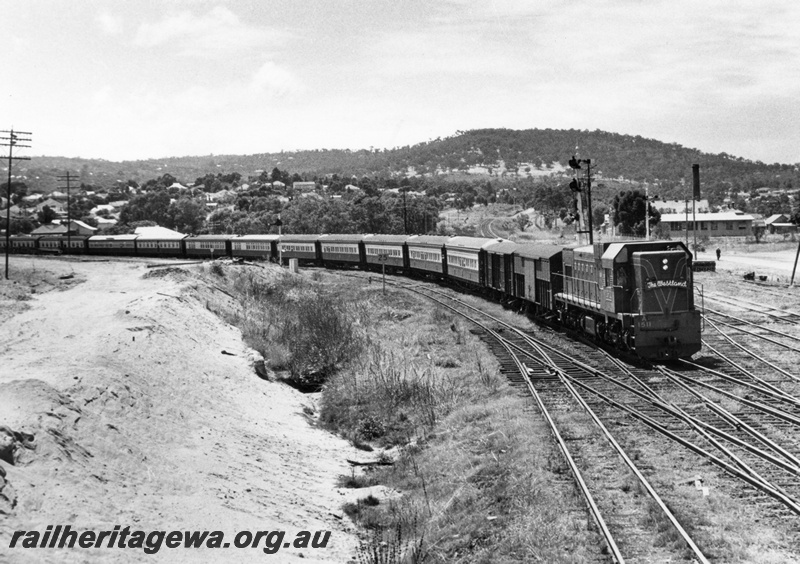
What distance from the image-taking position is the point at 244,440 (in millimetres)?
16094

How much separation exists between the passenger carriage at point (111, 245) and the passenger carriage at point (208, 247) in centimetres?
757

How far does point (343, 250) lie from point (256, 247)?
35.1 feet

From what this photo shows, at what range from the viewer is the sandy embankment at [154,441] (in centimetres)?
1019

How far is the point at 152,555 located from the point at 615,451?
863 cm

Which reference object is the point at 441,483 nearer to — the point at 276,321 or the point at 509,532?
the point at 509,532

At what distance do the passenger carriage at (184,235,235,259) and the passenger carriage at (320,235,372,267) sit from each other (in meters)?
10.7

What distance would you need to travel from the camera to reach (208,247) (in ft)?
233

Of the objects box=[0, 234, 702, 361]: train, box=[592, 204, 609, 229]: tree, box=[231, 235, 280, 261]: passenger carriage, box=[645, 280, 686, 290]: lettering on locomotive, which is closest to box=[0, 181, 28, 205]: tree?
box=[231, 235, 280, 261]: passenger carriage

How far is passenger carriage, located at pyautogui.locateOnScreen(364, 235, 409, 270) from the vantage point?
5642 centimetres

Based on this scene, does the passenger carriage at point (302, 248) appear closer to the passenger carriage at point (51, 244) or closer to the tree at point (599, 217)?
the passenger carriage at point (51, 244)

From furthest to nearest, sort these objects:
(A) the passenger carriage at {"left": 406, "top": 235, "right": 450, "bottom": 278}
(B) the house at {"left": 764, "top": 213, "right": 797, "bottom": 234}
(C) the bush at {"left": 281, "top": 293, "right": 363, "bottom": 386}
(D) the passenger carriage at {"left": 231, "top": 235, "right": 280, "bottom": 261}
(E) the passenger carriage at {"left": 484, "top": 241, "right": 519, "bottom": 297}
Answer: (B) the house at {"left": 764, "top": 213, "right": 797, "bottom": 234}, (D) the passenger carriage at {"left": 231, "top": 235, "right": 280, "bottom": 261}, (A) the passenger carriage at {"left": 406, "top": 235, "right": 450, "bottom": 278}, (E) the passenger carriage at {"left": 484, "top": 241, "right": 519, "bottom": 297}, (C) the bush at {"left": 281, "top": 293, "right": 363, "bottom": 386}

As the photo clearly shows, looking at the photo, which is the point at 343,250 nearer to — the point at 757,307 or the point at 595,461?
the point at 757,307

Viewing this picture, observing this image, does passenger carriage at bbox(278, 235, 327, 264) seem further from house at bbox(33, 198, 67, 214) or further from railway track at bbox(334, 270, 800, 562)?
house at bbox(33, 198, 67, 214)

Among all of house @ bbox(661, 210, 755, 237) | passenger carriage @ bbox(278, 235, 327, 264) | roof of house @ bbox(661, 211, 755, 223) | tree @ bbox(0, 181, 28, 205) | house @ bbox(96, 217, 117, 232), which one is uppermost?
tree @ bbox(0, 181, 28, 205)
